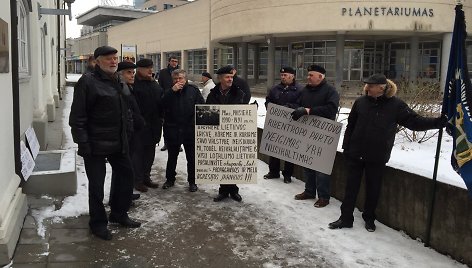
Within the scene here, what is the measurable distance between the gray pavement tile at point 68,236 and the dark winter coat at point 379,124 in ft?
9.95

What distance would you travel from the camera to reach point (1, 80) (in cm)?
427

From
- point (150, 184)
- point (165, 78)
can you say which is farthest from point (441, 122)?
point (165, 78)

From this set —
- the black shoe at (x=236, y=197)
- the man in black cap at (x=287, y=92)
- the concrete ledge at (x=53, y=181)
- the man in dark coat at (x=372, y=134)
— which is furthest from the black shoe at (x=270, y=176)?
the concrete ledge at (x=53, y=181)

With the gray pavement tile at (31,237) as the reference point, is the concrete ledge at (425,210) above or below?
above

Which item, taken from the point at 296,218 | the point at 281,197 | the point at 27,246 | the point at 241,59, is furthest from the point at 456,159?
the point at 241,59

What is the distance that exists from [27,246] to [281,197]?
3.32 meters

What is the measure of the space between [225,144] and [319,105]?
1382 mm

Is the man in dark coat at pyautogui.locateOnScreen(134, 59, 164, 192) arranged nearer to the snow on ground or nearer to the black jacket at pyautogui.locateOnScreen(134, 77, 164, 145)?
the black jacket at pyautogui.locateOnScreen(134, 77, 164, 145)

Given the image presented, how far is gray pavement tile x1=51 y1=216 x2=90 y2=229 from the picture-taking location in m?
4.88

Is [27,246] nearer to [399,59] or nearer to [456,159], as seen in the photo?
[456,159]

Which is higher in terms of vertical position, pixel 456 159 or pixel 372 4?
pixel 372 4

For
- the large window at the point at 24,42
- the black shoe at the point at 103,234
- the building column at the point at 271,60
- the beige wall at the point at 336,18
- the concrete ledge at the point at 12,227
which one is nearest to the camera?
the concrete ledge at the point at 12,227

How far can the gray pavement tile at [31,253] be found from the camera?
4043mm

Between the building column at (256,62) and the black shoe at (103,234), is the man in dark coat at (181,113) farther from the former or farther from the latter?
the building column at (256,62)
